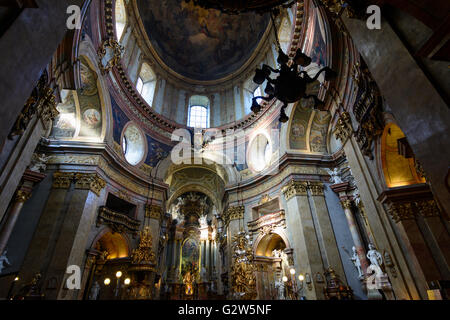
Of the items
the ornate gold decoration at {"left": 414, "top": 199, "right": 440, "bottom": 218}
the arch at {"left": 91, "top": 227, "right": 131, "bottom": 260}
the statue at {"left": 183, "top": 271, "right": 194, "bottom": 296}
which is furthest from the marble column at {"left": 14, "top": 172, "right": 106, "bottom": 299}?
the ornate gold decoration at {"left": 414, "top": 199, "right": 440, "bottom": 218}

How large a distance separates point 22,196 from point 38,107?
578cm

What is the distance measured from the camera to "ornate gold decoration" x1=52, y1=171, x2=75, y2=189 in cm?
1079

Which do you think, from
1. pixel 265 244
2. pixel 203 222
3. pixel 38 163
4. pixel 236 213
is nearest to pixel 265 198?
pixel 236 213

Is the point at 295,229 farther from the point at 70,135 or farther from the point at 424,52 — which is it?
the point at 70,135

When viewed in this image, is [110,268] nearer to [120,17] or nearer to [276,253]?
[276,253]

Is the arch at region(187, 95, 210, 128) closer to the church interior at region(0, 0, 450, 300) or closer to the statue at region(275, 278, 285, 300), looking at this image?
the church interior at region(0, 0, 450, 300)

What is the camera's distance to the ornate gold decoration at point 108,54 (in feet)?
37.7

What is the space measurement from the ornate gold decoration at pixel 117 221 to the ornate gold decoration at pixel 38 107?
6.14 metres

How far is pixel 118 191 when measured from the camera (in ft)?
42.9

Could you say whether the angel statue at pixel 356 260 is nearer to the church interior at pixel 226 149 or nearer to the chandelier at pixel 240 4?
the church interior at pixel 226 149

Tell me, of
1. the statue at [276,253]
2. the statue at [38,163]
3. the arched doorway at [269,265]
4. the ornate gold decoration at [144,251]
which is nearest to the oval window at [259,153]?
the arched doorway at [269,265]

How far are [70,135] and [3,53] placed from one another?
31.9 ft

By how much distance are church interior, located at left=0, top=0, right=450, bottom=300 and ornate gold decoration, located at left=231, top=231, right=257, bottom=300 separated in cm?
8
